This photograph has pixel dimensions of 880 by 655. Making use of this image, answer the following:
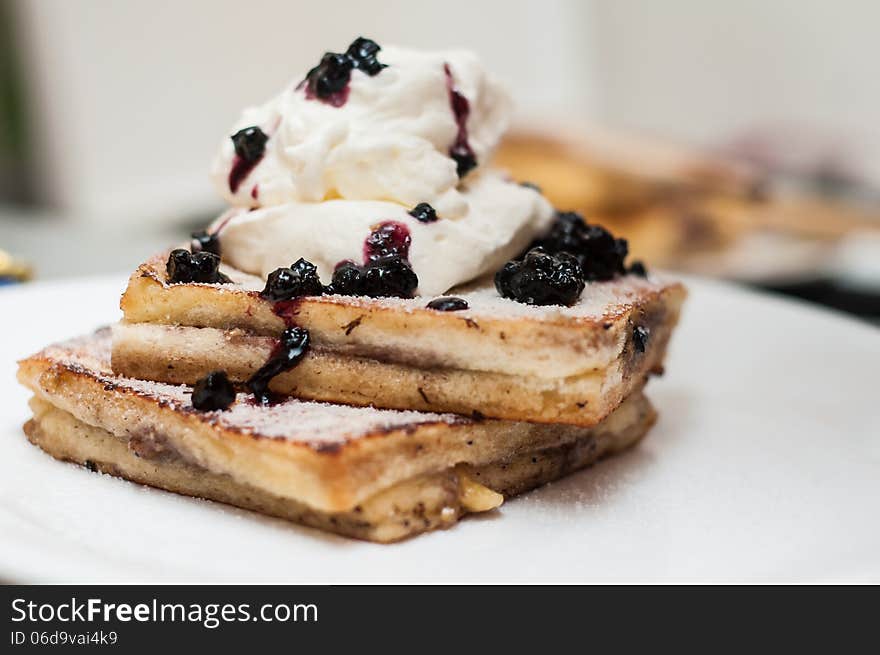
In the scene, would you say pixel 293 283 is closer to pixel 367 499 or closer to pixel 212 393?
pixel 212 393

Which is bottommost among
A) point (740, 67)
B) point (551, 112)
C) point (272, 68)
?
point (551, 112)

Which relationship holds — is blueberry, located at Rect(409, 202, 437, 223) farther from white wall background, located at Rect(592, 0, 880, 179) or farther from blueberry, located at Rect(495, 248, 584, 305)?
white wall background, located at Rect(592, 0, 880, 179)

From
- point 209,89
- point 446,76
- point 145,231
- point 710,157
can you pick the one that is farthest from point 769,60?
point 446,76

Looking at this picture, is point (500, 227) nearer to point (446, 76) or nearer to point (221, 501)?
point (446, 76)

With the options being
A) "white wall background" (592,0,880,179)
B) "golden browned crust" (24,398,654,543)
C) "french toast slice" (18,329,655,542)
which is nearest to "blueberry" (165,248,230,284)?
"french toast slice" (18,329,655,542)

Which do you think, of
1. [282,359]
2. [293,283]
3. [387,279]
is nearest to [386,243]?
[387,279]

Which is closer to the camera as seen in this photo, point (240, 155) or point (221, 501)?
point (221, 501)

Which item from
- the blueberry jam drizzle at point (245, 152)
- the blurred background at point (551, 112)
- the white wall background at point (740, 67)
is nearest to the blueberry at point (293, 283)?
the blueberry jam drizzle at point (245, 152)
